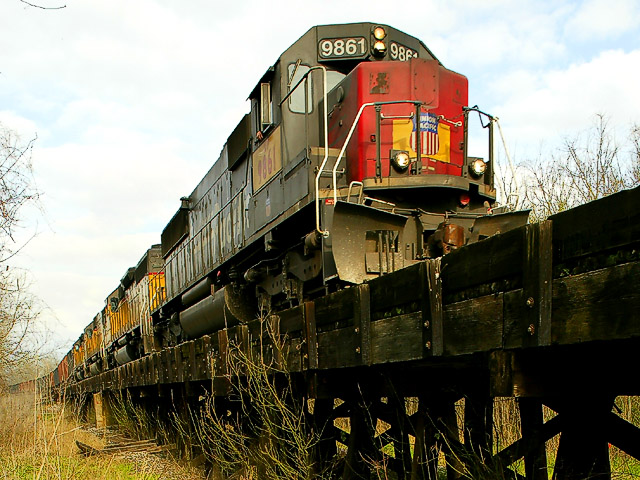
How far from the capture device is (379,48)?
7547 millimetres

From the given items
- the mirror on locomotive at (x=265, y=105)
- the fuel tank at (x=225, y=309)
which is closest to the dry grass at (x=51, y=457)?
the fuel tank at (x=225, y=309)

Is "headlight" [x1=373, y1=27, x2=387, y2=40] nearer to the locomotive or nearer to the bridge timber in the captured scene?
the locomotive

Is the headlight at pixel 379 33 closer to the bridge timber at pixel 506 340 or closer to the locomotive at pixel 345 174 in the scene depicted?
the locomotive at pixel 345 174

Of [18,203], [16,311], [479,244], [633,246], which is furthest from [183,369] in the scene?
[633,246]

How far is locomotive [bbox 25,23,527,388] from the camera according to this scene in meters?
6.06

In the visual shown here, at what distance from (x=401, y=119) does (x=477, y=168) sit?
925 millimetres

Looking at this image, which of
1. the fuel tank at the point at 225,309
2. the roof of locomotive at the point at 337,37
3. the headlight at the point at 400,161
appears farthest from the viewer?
the fuel tank at the point at 225,309

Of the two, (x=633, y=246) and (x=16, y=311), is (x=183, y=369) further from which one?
(x=633, y=246)

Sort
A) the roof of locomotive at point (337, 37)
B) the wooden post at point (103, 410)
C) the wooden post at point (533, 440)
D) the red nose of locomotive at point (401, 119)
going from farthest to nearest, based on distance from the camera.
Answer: the wooden post at point (103, 410)
the roof of locomotive at point (337, 37)
the red nose of locomotive at point (401, 119)
the wooden post at point (533, 440)

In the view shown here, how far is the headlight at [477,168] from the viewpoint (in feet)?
22.5

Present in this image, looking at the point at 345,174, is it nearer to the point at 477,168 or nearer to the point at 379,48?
the point at 477,168

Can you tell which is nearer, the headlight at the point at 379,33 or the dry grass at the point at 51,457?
the dry grass at the point at 51,457

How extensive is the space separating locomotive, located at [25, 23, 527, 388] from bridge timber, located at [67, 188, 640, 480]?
137cm

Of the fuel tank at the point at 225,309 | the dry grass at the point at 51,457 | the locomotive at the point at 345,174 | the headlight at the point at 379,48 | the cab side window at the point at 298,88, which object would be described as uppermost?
the headlight at the point at 379,48
